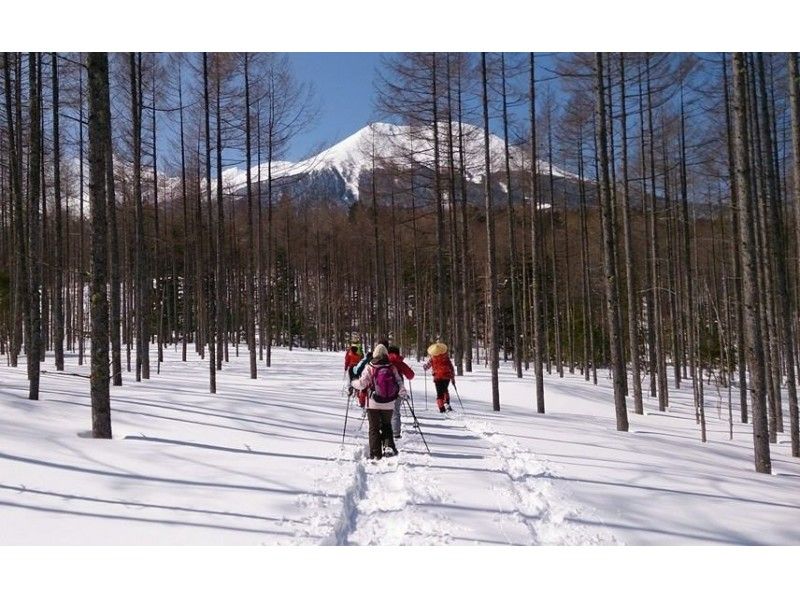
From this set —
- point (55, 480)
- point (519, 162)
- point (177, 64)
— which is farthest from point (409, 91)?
point (55, 480)

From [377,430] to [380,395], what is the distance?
47 cm

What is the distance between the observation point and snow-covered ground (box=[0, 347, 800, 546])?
4336 mm

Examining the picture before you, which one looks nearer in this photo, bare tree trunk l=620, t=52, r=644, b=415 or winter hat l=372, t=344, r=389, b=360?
winter hat l=372, t=344, r=389, b=360

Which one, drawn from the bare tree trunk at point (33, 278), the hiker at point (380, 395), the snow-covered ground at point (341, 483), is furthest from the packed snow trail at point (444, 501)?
the bare tree trunk at point (33, 278)

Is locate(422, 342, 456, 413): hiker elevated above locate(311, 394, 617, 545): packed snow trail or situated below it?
above

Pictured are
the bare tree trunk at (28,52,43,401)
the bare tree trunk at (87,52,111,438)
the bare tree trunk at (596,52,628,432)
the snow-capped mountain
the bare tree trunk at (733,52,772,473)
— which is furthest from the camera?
the snow-capped mountain

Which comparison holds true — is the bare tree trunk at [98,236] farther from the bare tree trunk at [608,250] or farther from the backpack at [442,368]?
the bare tree trunk at [608,250]

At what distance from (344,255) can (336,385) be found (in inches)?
912

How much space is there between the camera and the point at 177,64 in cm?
1387

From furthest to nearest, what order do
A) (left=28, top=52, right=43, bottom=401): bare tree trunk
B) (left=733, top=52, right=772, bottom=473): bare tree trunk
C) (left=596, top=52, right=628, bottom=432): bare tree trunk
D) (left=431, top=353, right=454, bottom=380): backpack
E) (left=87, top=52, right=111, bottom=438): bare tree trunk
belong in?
(left=431, top=353, right=454, bottom=380): backpack
(left=596, top=52, right=628, bottom=432): bare tree trunk
(left=28, top=52, right=43, bottom=401): bare tree trunk
(left=733, top=52, right=772, bottom=473): bare tree trunk
(left=87, top=52, right=111, bottom=438): bare tree trunk

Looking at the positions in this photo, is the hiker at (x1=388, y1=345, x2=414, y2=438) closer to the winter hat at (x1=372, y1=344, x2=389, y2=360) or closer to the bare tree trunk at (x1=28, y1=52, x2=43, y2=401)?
the winter hat at (x1=372, y1=344, x2=389, y2=360)

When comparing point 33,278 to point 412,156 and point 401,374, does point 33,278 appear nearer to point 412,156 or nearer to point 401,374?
point 401,374

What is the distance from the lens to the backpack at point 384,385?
7270 millimetres

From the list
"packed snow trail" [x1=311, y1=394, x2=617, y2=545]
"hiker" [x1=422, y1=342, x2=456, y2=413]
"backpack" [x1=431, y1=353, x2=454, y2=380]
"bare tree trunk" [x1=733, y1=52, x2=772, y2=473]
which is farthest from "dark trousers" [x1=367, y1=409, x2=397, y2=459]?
"bare tree trunk" [x1=733, y1=52, x2=772, y2=473]
